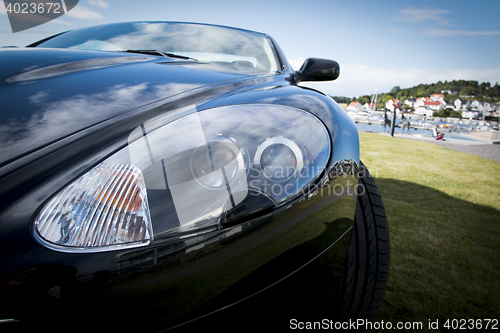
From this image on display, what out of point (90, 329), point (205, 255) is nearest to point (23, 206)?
point (90, 329)

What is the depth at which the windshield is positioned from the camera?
5.72 ft

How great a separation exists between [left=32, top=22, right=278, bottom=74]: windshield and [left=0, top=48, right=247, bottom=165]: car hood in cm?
68

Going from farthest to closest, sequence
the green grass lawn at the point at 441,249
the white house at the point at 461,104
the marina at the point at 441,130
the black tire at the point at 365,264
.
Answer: the white house at the point at 461,104 → the marina at the point at 441,130 → the green grass lawn at the point at 441,249 → the black tire at the point at 365,264

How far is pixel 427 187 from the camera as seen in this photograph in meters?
3.97

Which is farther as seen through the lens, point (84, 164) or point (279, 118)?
point (279, 118)

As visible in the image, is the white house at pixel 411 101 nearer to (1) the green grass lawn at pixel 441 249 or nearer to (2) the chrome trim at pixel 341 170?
(1) the green grass lawn at pixel 441 249

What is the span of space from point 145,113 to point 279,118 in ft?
1.33

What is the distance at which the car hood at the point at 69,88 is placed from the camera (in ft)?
2.09

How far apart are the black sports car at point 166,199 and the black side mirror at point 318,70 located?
2.20 feet

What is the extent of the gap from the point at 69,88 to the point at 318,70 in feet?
4.59

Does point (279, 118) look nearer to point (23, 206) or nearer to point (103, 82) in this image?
point (103, 82)

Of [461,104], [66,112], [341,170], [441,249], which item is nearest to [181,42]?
[66,112]

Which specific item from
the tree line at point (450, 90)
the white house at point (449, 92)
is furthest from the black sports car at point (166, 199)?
the white house at point (449, 92)

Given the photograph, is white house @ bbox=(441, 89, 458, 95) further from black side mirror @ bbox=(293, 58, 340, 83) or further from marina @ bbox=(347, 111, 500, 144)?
black side mirror @ bbox=(293, 58, 340, 83)
